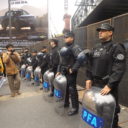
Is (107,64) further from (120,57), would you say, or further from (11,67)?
(11,67)

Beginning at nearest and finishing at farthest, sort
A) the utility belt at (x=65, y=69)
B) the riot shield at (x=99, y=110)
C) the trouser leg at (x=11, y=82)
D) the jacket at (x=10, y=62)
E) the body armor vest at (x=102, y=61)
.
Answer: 1. the riot shield at (x=99, y=110)
2. the body armor vest at (x=102, y=61)
3. the utility belt at (x=65, y=69)
4. the jacket at (x=10, y=62)
5. the trouser leg at (x=11, y=82)

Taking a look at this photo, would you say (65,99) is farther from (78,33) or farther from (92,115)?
(78,33)

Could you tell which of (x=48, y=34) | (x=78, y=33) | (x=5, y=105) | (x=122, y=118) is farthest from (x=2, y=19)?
(x=122, y=118)

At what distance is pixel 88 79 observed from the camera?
393 centimetres

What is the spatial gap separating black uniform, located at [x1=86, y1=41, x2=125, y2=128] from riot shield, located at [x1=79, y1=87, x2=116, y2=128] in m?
0.23

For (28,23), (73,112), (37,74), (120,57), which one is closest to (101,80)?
(120,57)

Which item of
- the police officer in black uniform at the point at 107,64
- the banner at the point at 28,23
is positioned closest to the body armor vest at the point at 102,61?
the police officer in black uniform at the point at 107,64

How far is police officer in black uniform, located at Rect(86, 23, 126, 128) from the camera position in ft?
Answer: 11.1

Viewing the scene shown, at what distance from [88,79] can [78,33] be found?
5.01 metres

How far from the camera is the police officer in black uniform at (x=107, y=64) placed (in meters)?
3.38

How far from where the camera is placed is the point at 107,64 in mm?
3547

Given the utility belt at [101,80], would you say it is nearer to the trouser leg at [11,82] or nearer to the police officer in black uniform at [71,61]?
the police officer in black uniform at [71,61]

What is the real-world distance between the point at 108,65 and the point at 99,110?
2.40 feet

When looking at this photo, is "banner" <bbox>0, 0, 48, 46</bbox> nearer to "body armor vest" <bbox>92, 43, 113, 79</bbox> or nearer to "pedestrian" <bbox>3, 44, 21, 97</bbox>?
"pedestrian" <bbox>3, 44, 21, 97</bbox>
